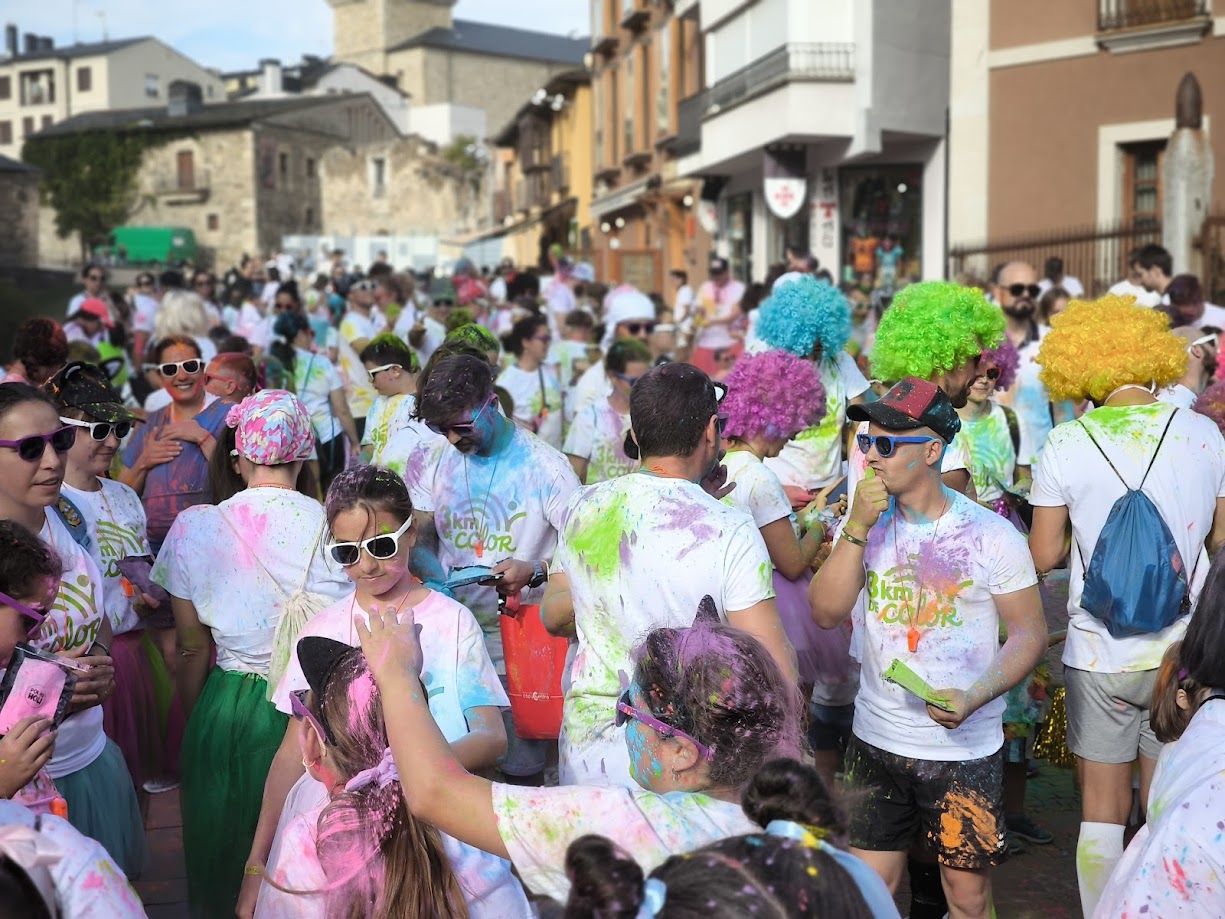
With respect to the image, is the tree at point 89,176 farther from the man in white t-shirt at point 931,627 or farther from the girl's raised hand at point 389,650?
the girl's raised hand at point 389,650

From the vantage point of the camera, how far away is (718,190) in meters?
27.8

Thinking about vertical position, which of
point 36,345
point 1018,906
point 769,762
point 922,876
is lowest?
point 1018,906

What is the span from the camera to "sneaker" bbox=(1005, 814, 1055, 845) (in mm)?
5129

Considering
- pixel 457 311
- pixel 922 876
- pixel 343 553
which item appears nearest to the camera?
pixel 343 553

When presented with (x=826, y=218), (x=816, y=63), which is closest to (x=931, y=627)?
(x=816, y=63)

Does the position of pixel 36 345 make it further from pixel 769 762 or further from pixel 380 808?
pixel 769 762

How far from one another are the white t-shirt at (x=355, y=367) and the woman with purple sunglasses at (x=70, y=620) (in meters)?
5.31

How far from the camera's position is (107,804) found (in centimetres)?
360

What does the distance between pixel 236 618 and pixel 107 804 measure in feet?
2.19

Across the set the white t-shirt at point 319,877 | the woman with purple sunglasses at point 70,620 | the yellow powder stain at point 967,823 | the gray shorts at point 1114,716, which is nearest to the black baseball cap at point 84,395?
the woman with purple sunglasses at point 70,620

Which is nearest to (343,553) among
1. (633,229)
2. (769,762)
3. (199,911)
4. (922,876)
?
(199,911)

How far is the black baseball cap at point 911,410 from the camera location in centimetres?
356

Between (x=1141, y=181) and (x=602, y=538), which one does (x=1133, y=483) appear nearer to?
(x=602, y=538)

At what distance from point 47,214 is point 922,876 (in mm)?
71003
